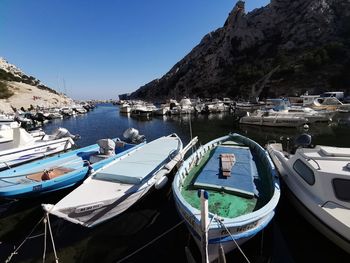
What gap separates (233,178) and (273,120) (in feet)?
79.0

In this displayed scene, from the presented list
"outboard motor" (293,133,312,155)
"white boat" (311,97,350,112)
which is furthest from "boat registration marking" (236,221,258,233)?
"white boat" (311,97,350,112)

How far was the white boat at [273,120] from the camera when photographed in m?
27.5

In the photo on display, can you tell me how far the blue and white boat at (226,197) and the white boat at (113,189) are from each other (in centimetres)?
150

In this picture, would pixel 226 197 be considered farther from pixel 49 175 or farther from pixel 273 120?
pixel 273 120

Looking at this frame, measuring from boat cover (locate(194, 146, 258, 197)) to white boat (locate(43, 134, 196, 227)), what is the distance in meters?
1.94

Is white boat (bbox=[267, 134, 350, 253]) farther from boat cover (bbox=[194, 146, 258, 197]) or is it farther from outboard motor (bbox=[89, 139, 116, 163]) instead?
outboard motor (bbox=[89, 139, 116, 163])

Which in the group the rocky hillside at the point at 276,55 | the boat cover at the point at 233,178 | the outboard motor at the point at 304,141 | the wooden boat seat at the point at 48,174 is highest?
the rocky hillside at the point at 276,55

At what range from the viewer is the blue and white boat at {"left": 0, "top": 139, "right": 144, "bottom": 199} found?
846cm

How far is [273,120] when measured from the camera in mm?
28719

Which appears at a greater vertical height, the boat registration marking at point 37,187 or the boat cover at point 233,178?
the boat cover at point 233,178

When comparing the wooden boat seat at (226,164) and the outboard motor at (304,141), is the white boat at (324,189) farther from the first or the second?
the wooden boat seat at (226,164)

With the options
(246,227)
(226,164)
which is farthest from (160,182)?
(246,227)

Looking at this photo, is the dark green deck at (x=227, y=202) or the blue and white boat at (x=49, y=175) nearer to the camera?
the dark green deck at (x=227, y=202)

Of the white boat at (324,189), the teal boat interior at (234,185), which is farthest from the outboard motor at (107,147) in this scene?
the white boat at (324,189)
